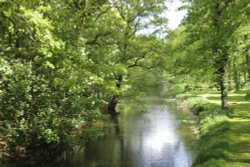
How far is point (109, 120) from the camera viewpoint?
36344 millimetres

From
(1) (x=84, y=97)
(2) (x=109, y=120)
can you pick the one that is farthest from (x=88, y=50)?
(2) (x=109, y=120)

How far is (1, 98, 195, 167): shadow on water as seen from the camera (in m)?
20.3

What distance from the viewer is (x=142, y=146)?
80.2 ft

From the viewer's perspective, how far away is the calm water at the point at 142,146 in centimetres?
2028

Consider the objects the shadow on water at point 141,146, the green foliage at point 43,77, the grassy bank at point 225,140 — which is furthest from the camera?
the shadow on water at point 141,146

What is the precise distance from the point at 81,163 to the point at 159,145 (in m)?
6.83

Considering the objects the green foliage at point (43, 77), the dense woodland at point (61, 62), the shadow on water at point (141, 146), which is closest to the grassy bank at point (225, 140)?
the shadow on water at point (141, 146)

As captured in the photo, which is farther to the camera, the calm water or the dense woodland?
the calm water

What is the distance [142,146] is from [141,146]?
8 centimetres

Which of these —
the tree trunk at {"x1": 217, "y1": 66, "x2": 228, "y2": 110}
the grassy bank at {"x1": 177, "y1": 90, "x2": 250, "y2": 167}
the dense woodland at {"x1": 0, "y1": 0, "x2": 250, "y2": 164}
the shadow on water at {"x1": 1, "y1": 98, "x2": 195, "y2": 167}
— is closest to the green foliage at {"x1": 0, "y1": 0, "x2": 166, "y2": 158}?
the dense woodland at {"x1": 0, "y1": 0, "x2": 250, "y2": 164}

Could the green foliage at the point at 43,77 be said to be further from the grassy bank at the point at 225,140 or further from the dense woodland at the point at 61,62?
the grassy bank at the point at 225,140

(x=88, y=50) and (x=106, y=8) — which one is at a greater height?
(x=106, y=8)

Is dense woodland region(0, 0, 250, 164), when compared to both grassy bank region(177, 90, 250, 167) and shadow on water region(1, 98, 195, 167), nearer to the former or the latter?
shadow on water region(1, 98, 195, 167)

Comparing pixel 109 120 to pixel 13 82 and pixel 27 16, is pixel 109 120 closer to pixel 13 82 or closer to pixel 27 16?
pixel 13 82
